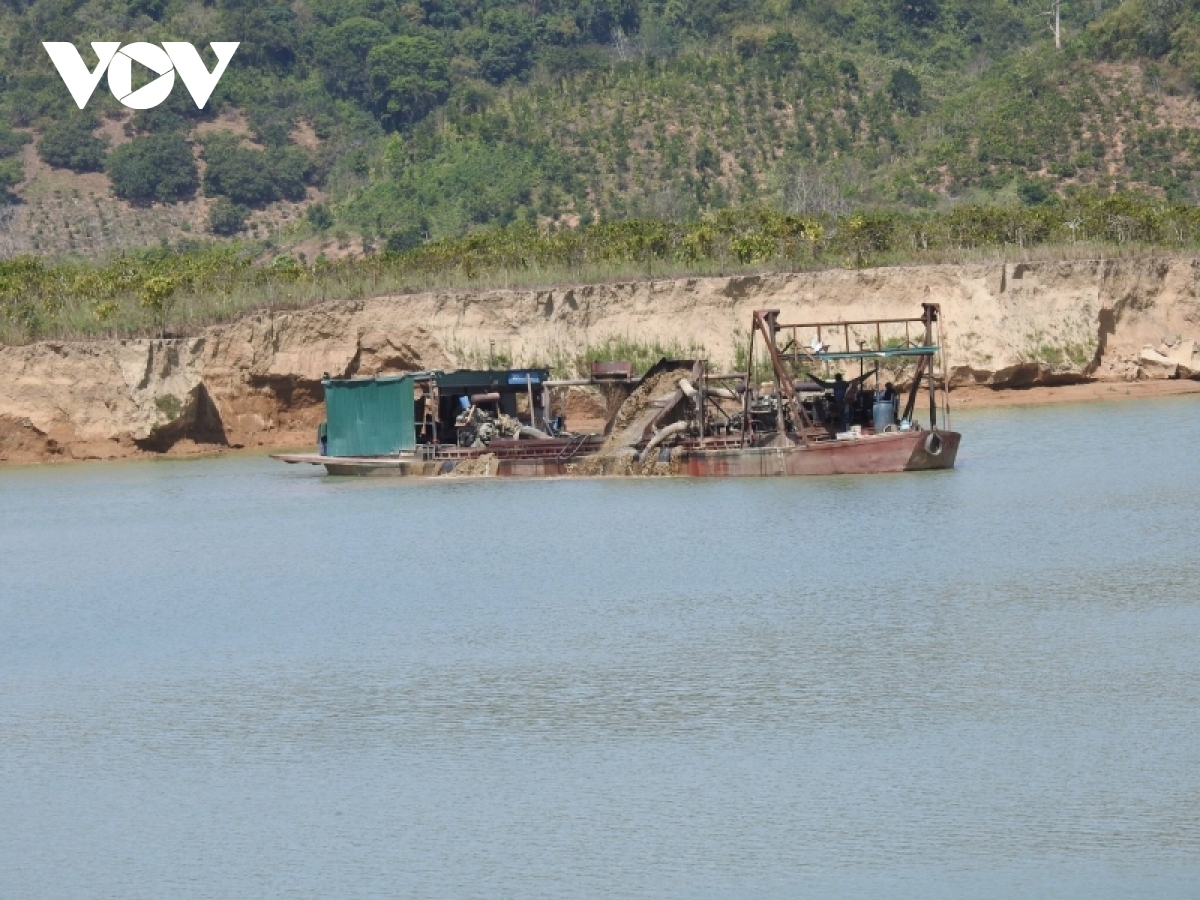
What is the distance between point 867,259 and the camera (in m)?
53.0

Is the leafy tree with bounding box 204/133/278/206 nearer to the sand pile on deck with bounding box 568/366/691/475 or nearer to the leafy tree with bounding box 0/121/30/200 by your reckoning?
the leafy tree with bounding box 0/121/30/200

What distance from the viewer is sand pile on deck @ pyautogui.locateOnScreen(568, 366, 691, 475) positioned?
36.8 m

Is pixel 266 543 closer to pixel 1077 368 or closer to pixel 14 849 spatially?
pixel 14 849

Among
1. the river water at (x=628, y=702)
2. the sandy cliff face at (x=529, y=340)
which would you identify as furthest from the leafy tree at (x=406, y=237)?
the river water at (x=628, y=702)

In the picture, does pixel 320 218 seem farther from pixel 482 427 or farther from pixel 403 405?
pixel 482 427

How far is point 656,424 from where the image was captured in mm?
36781

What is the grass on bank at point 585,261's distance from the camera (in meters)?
51.4

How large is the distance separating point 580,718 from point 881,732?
8.45ft

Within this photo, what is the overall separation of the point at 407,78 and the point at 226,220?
13240 mm

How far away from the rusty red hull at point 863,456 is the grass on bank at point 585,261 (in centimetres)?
1818

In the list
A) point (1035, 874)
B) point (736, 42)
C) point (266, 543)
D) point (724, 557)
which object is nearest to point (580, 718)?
point (1035, 874)

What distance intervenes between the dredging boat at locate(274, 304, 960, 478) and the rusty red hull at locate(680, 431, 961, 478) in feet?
0.05

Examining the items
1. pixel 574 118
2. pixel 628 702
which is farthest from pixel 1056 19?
pixel 628 702

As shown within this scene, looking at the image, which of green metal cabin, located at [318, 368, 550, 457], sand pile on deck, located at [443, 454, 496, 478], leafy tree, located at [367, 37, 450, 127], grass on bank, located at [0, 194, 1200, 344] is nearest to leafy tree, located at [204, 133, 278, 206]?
leafy tree, located at [367, 37, 450, 127]
